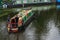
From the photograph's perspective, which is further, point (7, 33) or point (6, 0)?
point (6, 0)

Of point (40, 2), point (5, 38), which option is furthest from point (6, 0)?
point (5, 38)

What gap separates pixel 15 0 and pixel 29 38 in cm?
4978

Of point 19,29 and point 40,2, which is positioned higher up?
point 19,29

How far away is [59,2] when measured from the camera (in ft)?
223

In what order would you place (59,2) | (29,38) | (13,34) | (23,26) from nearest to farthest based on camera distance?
(29,38) < (13,34) < (23,26) < (59,2)

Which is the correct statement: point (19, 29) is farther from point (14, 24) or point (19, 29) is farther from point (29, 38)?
point (29, 38)

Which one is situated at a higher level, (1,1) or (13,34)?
(13,34)

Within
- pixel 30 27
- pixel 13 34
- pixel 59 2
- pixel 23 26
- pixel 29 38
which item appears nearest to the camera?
pixel 29 38

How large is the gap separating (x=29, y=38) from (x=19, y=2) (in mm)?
49016

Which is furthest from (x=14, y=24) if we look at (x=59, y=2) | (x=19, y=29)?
(x=59, y=2)

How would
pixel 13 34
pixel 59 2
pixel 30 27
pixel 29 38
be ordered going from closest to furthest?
pixel 29 38 < pixel 13 34 < pixel 30 27 < pixel 59 2

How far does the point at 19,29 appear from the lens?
2470 centimetres

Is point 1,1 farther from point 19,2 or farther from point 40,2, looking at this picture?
point 40,2

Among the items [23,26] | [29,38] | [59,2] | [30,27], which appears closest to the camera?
[29,38]
